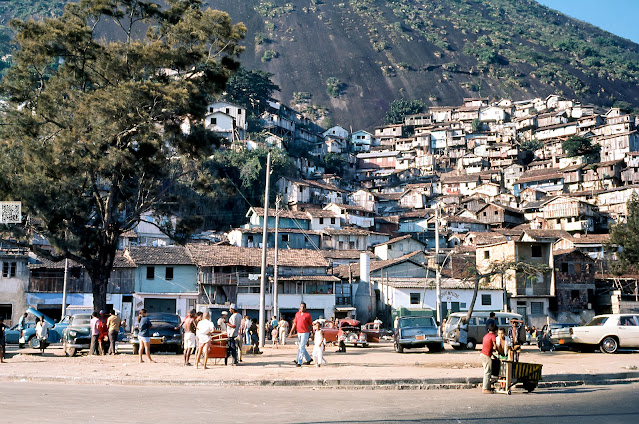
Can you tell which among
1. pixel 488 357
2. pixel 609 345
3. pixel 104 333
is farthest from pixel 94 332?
pixel 609 345

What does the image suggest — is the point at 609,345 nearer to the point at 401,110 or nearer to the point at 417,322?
A: the point at 417,322

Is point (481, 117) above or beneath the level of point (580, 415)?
above

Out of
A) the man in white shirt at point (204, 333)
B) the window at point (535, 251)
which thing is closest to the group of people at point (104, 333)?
the man in white shirt at point (204, 333)

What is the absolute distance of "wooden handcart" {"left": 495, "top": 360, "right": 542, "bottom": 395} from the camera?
14438 millimetres

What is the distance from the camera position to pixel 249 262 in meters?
57.2

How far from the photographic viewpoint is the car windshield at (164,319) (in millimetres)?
24861

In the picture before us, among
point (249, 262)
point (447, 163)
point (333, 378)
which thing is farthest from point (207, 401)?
point (447, 163)

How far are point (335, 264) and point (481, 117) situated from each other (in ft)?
328

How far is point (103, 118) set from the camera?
2786cm

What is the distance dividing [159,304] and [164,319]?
3207cm

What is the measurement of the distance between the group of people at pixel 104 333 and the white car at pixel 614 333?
18107mm

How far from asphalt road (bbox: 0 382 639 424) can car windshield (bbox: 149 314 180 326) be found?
9126 mm

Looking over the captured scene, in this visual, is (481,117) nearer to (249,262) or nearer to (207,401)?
(249,262)

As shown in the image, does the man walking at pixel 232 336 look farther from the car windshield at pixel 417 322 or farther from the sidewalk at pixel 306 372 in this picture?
the car windshield at pixel 417 322
